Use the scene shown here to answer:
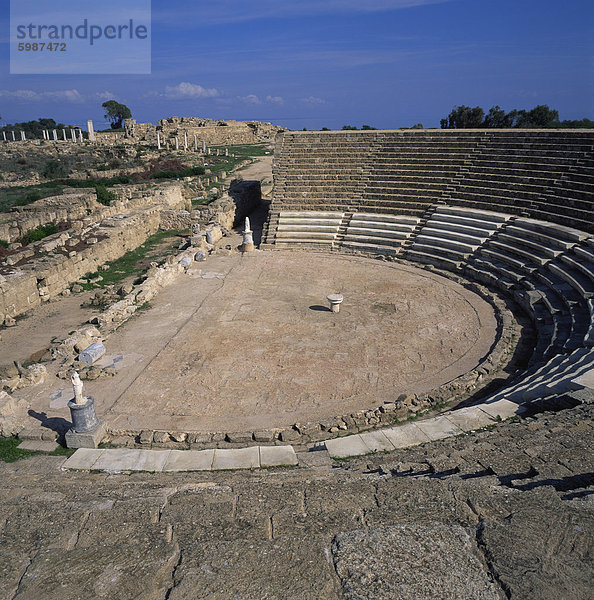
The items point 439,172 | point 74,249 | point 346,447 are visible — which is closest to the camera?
point 346,447

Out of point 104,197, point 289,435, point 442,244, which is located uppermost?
point 104,197

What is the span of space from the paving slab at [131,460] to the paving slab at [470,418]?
475cm

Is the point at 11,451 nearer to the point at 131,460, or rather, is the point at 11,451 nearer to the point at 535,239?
the point at 131,460

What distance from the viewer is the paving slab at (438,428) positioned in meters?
7.64

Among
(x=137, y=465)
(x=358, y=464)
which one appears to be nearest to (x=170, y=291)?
(x=137, y=465)

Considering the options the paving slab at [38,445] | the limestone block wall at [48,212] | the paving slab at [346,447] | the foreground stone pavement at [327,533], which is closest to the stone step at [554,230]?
the foreground stone pavement at [327,533]

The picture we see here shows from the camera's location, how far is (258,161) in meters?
43.1

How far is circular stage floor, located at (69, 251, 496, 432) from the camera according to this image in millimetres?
9039

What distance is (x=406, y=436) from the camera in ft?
25.4

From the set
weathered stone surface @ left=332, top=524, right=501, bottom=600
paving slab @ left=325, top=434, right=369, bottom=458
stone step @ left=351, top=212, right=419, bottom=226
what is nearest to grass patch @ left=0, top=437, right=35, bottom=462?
paving slab @ left=325, top=434, right=369, bottom=458

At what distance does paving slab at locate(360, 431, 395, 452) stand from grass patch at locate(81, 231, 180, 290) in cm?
1178

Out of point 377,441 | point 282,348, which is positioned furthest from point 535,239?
point 377,441

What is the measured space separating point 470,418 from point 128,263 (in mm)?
15049

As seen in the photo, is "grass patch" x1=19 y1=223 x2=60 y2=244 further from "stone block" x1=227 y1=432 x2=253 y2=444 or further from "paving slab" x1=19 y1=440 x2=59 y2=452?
"stone block" x1=227 y1=432 x2=253 y2=444
